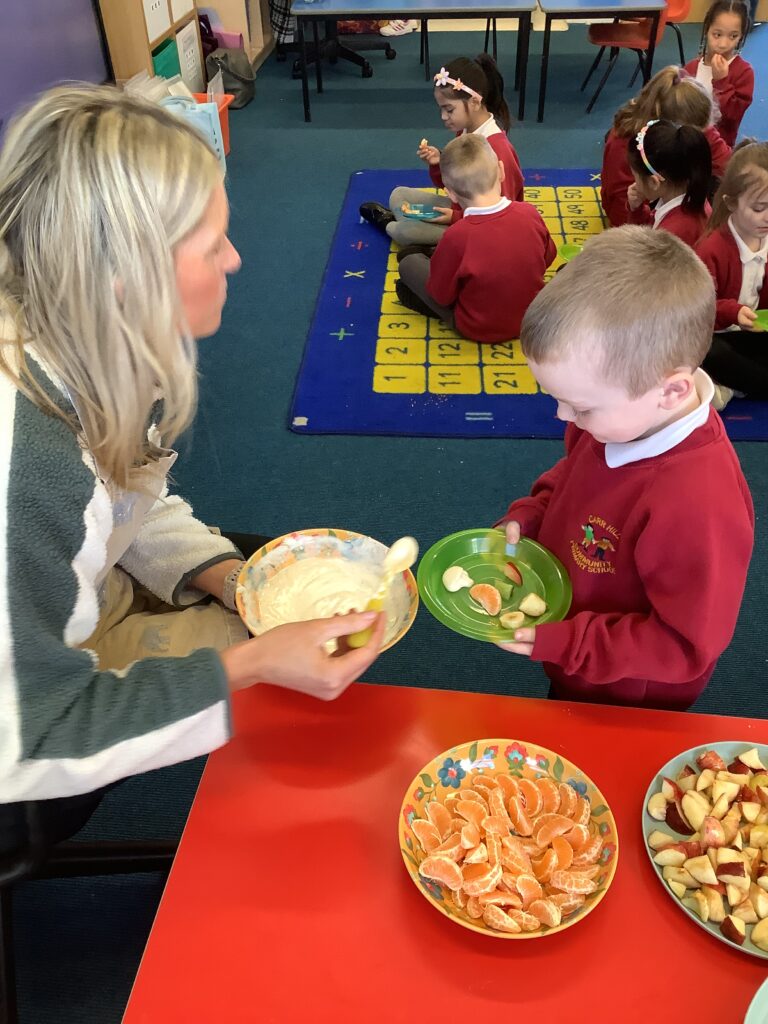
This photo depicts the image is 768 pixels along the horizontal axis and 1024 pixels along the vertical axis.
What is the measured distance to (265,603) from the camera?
3.93 feet

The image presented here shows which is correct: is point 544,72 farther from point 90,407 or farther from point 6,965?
point 6,965

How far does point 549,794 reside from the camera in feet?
3.03

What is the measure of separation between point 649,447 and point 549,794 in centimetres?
47

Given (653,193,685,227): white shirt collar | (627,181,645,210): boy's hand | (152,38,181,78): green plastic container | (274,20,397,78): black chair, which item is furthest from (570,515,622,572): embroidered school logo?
(274,20,397,78): black chair

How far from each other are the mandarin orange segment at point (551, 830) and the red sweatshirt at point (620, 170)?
10.3ft

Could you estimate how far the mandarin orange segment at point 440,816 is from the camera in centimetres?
90

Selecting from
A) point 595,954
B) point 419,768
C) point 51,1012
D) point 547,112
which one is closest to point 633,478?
point 419,768

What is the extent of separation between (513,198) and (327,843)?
305 cm

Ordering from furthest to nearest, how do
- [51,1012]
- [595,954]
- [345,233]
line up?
[345,233]
[51,1012]
[595,954]

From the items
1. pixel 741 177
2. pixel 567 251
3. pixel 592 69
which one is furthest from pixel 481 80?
pixel 592 69

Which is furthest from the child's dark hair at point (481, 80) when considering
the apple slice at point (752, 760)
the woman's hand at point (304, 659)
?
the apple slice at point (752, 760)

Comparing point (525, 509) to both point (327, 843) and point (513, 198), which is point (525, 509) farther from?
point (513, 198)

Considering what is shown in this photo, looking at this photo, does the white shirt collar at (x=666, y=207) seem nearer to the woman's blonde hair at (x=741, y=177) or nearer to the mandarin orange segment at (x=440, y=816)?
the woman's blonde hair at (x=741, y=177)

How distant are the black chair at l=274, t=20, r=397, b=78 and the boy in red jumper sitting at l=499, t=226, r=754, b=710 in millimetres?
5442
